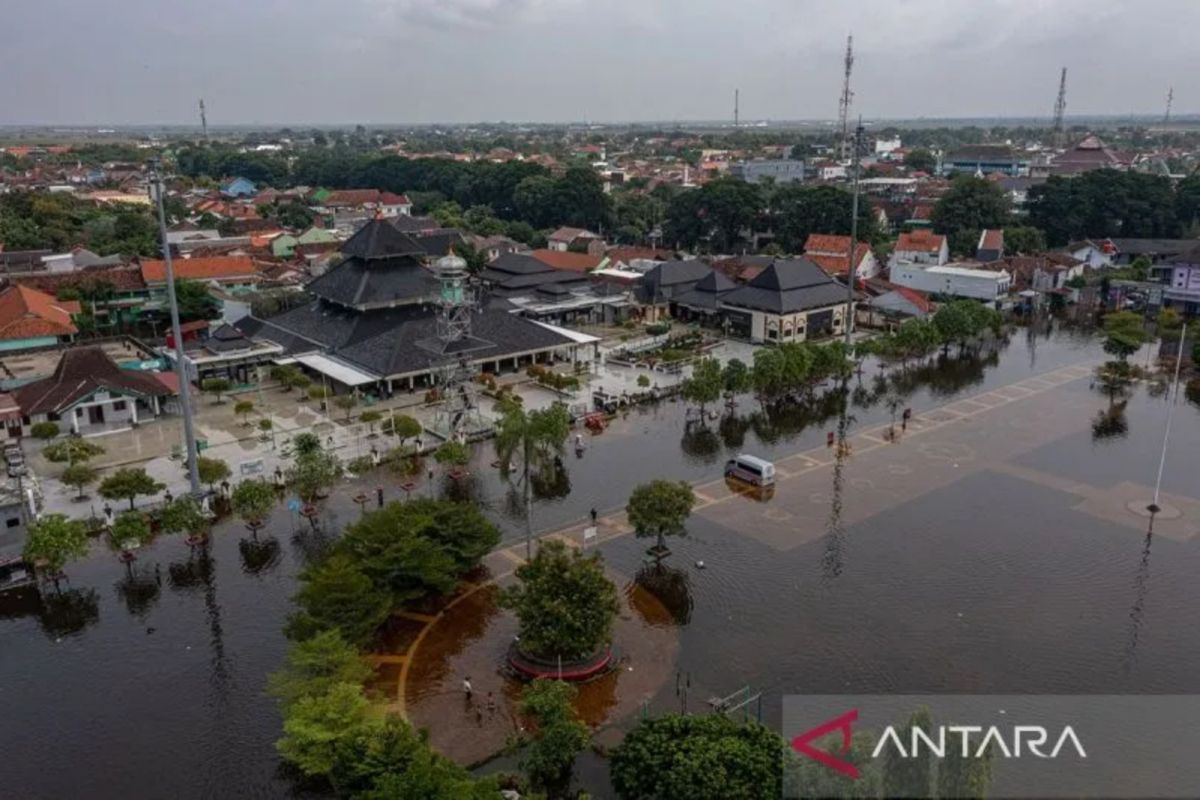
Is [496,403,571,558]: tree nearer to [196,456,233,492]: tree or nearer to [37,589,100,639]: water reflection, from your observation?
[196,456,233,492]: tree

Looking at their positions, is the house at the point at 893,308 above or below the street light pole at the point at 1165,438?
above

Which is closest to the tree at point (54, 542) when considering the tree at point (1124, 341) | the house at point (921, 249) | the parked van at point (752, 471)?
the parked van at point (752, 471)

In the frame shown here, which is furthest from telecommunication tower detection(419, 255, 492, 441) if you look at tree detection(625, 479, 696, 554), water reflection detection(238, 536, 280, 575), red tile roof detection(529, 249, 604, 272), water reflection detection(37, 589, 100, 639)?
red tile roof detection(529, 249, 604, 272)

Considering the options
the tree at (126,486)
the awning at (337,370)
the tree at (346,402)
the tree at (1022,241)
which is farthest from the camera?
the tree at (1022,241)

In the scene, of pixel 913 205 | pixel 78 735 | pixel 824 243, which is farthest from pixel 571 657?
pixel 913 205

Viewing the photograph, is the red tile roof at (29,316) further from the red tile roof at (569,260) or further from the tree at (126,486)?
the red tile roof at (569,260)

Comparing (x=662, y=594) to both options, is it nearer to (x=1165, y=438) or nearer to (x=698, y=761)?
(x=698, y=761)

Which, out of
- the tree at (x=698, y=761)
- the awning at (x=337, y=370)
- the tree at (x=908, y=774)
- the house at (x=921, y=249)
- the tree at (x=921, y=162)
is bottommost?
the tree at (x=698, y=761)
